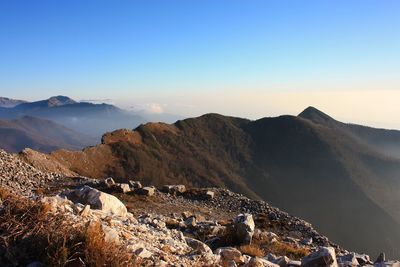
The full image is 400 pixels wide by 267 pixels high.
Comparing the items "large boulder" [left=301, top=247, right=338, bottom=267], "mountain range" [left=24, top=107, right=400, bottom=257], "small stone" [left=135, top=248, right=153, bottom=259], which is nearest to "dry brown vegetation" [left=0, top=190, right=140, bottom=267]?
"small stone" [left=135, top=248, right=153, bottom=259]

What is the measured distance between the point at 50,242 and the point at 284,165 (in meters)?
159

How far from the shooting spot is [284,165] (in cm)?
16125

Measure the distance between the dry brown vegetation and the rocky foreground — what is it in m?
0.16

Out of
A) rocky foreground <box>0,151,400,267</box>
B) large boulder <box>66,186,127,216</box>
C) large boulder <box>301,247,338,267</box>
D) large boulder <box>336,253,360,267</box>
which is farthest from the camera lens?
large boulder <box>66,186,127,216</box>

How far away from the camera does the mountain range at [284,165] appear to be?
4444 inches

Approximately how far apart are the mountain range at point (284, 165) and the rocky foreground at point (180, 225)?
48395 mm

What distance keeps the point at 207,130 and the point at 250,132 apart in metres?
20.9

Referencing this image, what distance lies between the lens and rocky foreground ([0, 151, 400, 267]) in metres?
8.84

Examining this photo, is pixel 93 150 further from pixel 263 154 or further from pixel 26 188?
pixel 263 154

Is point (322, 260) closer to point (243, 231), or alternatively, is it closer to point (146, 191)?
point (243, 231)

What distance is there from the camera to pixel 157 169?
118 metres

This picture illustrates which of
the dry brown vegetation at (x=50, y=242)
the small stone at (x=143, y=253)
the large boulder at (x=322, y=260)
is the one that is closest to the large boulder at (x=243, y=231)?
the large boulder at (x=322, y=260)

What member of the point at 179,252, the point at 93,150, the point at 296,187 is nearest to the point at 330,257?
the point at 179,252

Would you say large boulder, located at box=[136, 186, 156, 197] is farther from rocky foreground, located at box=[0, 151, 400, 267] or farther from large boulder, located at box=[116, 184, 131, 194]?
large boulder, located at box=[116, 184, 131, 194]
